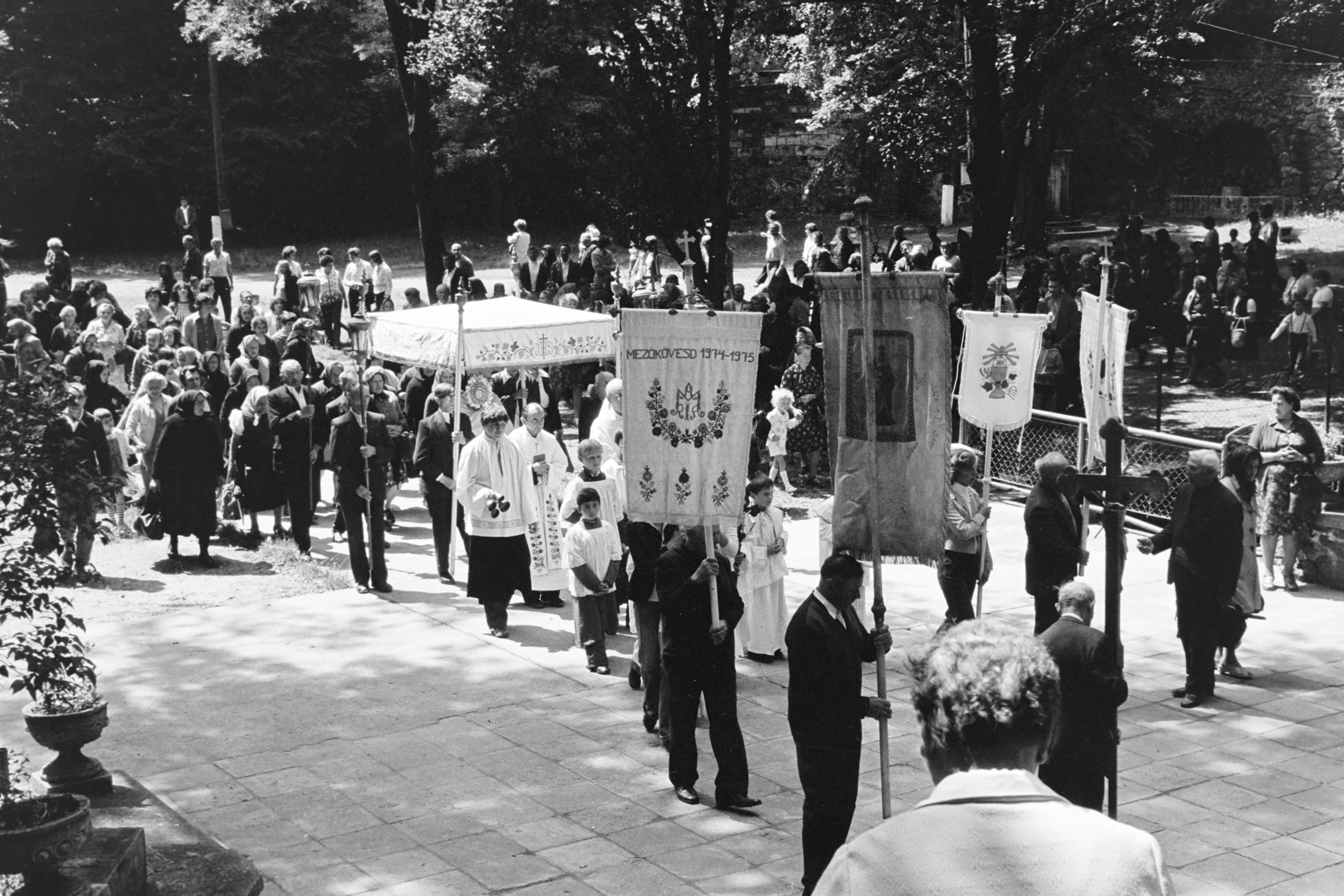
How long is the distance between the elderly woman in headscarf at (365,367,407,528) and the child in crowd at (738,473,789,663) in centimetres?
428

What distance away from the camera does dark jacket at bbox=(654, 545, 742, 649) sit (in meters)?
8.99

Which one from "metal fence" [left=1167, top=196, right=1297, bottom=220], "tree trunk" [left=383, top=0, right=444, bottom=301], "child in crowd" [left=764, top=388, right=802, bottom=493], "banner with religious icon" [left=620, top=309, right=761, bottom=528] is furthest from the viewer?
"metal fence" [left=1167, top=196, right=1297, bottom=220]

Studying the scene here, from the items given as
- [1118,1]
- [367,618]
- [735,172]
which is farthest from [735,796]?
[735,172]

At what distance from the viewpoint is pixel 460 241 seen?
46156 mm

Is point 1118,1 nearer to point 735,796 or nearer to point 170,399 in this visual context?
point 170,399

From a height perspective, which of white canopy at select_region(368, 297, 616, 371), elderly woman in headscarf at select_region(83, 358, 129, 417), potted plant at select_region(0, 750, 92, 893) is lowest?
potted plant at select_region(0, 750, 92, 893)

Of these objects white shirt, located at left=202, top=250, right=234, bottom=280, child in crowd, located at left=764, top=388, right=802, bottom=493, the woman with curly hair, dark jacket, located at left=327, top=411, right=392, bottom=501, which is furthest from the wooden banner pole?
white shirt, located at left=202, top=250, right=234, bottom=280

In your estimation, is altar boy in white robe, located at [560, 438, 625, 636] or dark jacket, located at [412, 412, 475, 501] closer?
altar boy in white robe, located at [560, 438, 625, 636]

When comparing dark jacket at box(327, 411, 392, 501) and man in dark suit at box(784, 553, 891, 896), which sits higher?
dark jacket at box(327, 411, 392, 501)

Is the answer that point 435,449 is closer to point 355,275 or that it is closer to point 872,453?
point 872,453

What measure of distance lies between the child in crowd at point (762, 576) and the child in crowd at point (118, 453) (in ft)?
23.5

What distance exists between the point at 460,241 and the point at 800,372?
28.5 meters

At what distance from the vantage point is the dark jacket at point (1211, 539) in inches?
428

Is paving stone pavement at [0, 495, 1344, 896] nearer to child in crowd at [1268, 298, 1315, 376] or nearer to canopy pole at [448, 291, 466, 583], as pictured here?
canopy pole at [448, 291, 466, 583]
